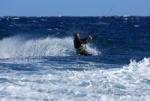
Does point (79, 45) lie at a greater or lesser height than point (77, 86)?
lesser

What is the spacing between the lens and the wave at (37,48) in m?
21.7

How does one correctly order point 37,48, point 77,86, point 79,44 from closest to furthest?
point 77,86, point 79,44, point 37,48

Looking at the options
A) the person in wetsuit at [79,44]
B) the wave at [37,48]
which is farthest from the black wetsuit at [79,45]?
the wave at [37,48]

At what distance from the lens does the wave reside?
21672mm

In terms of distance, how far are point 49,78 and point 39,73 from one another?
114cm

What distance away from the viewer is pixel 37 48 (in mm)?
23203

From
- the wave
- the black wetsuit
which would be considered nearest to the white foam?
the black wetsuit

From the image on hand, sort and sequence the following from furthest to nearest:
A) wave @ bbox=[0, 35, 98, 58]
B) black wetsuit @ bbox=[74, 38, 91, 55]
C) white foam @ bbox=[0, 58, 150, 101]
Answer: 1. wave @ bbox=[0, 35, 98, 58]
2. black wetsuit @ bbox=[74, 38, 91, 55]
3. white foam @ bbox=[0, 58, 150, 101]

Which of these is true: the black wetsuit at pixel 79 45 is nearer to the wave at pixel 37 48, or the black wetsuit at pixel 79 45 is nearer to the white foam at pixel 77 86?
the wave at pixel 37 48

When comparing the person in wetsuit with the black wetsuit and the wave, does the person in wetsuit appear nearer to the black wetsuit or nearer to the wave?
the black wetsuit

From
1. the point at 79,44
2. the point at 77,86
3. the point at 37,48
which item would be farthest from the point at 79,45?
the point at 77,86

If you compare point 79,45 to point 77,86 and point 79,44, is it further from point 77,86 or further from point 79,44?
point 77,86

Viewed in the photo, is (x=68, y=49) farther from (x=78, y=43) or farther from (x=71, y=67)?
(x=71, y=67)

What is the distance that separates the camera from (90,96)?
9.61 meters
